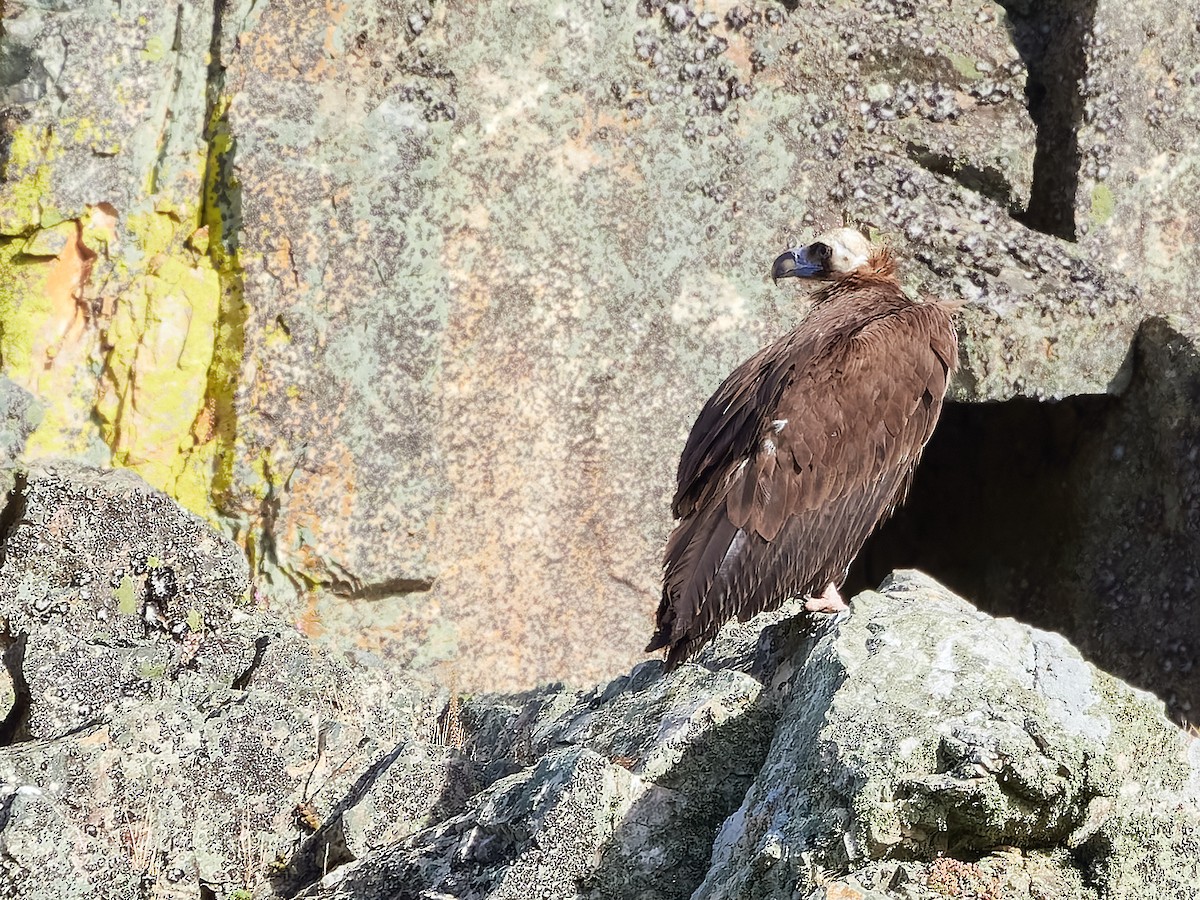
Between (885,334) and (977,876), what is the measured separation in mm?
2526

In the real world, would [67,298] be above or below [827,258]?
below

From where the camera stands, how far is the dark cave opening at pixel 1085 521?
6.51 metres

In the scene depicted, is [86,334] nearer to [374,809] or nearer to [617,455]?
[617,455]

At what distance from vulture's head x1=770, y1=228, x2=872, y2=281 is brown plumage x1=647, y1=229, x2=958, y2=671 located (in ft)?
1.58

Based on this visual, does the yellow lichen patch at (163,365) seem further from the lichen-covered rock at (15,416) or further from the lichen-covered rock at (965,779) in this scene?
the lichen-covered rock at (965,779)

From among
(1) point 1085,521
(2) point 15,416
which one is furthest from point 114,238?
(1) point 1085,521

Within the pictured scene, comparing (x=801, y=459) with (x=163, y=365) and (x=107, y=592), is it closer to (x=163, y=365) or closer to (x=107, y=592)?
(x=107, y=592)

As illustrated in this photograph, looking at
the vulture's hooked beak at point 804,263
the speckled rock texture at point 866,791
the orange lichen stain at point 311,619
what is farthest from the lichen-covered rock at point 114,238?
the speckled rock texture at point 866,791

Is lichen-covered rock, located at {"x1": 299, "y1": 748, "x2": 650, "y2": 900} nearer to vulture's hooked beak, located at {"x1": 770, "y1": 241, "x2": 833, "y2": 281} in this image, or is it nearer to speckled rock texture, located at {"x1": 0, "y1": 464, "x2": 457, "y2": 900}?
speckled rock texture, located at {"x1": 0, "y1": 464, "x2": 457, "y2": 900}

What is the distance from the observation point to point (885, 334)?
16.9ft

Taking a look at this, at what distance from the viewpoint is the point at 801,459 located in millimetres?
5020

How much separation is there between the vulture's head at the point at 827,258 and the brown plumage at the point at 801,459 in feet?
1.58

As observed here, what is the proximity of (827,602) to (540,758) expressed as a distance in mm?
1199

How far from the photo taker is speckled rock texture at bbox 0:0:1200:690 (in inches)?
227
